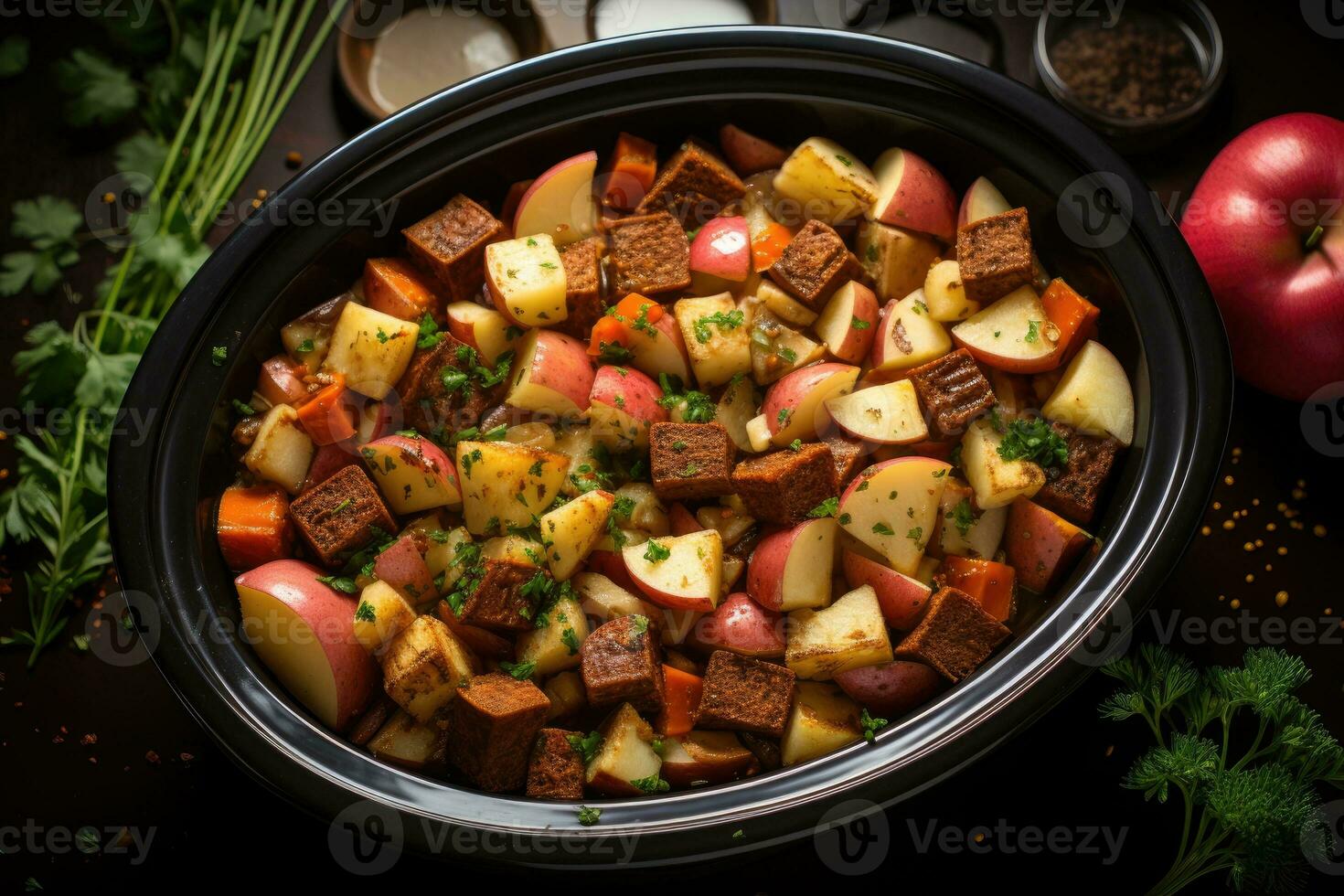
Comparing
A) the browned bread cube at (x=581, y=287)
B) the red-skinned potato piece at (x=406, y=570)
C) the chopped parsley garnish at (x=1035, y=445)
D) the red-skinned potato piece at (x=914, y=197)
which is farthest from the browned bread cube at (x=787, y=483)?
the red-skinned potato piece at (x=406, y=570)

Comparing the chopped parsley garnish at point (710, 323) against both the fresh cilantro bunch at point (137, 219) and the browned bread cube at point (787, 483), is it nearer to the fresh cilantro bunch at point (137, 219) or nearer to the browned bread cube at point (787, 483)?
the browned bread cube at point (787, 483)

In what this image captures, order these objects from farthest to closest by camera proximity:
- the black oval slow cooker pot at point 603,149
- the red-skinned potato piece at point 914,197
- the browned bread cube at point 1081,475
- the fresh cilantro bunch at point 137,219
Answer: the fresh cilantro bunch at point 137,219 < the red-skinned potato piece at point 914,197 < the browned bread cube at point 1081,475 < the black oval slow cooker pot at point 603,149

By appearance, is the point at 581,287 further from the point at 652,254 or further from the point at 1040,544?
the point at 1040,544

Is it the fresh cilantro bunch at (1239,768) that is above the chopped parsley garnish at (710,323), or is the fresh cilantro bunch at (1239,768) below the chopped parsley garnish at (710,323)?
below
